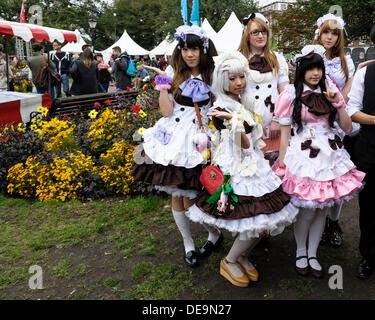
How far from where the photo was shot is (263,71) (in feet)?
10.7

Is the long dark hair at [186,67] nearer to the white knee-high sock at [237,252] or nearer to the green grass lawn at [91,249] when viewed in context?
the white knee-high sock at [237,252]

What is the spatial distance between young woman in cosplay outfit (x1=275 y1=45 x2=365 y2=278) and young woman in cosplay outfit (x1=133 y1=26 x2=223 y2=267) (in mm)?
600

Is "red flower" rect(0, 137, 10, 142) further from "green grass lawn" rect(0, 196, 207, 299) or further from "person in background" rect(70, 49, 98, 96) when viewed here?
"person in background" rect(70, 49, 98, 96)

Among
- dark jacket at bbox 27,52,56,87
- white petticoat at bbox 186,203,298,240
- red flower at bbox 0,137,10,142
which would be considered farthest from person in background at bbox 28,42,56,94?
white petticoat at bbox 186,203,298,240

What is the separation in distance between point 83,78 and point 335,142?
295 inches

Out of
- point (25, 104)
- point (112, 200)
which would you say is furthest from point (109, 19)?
point (112, 200)

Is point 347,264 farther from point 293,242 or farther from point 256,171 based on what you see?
point 256,171

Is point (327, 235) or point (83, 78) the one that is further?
point (83, 78)

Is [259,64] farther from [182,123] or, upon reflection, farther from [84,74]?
[84,74]

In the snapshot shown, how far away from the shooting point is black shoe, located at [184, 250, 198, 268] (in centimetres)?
328

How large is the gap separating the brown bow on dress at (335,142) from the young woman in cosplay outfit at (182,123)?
884 mm

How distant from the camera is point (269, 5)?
39844 mm

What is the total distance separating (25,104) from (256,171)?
6112 mm

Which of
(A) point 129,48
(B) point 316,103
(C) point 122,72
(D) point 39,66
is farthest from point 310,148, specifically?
(A) point 129,48
